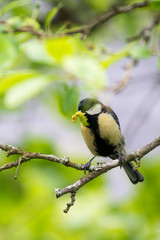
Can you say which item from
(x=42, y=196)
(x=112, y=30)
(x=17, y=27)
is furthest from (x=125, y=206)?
(x=112, y=30)

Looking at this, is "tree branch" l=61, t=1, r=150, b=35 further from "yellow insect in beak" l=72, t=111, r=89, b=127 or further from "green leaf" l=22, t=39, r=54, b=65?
"yellow insect in beak" l=72, t=111, r=89, b=127

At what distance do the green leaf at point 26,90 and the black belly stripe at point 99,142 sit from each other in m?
0.37

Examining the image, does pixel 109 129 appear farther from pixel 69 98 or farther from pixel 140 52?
pixel 140 52

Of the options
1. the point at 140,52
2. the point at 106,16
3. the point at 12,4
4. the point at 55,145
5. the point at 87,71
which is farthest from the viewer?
the point at 55,145

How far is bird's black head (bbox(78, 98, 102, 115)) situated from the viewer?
5.09 feet

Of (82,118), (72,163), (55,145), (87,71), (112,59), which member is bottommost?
(72,163)

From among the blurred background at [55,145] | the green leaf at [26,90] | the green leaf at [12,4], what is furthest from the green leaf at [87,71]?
the green leaf at [12,4]

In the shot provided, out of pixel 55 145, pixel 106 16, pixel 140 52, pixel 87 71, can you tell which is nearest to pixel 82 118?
pixel 87 71

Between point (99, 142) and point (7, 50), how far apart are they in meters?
0.57

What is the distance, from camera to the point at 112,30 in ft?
13.7

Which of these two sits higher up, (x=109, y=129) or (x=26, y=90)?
(x=26, y=90)

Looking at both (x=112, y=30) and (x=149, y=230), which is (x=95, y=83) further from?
(x=112, y=30)

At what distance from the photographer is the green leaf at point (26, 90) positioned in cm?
204

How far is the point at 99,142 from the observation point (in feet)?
5.97
